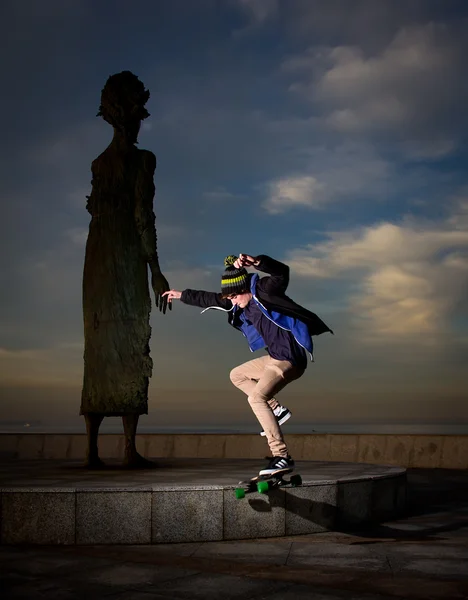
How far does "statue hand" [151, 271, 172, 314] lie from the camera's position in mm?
10391

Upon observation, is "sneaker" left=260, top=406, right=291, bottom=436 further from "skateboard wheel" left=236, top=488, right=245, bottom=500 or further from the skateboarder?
"skateboard wheel" left=236, top=488, right=245, bottom=500

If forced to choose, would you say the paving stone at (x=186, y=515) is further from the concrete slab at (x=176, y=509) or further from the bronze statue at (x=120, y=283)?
the bronze statue at (x=120, y=283)

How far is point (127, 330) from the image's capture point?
1032 centimetres

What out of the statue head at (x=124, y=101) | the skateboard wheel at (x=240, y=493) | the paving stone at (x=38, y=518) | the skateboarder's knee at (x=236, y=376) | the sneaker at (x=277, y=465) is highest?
the statue head at (x=124, y=101)

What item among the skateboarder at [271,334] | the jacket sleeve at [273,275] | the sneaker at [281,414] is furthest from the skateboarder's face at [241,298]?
the sneaker at [281,414]

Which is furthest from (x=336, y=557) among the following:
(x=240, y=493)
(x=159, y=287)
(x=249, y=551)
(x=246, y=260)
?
(x=159, y=287)

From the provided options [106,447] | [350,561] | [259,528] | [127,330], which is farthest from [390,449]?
[350,561]

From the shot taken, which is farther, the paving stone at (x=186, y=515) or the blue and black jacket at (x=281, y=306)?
the blue and black jacket at (x=281, y=306)

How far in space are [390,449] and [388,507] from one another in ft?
22.4

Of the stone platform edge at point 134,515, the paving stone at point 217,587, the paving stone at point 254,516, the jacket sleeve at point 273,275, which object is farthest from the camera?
the jacket sleeve at point 273,275

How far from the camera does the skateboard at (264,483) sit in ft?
23.1

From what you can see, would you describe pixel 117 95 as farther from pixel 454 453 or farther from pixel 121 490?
pixel 454 453

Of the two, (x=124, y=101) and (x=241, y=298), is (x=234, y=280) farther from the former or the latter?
(x=124, y=101)

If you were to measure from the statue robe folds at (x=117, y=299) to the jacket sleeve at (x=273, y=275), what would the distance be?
3154 mm
